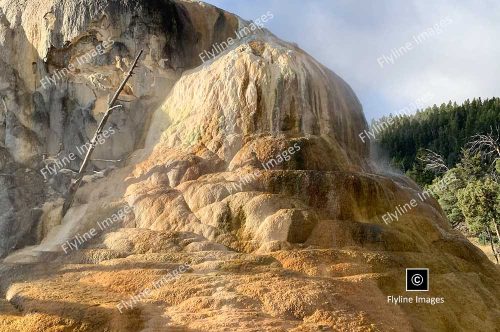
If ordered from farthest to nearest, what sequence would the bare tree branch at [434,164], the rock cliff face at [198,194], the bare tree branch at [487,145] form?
the bare tree branch at [434,164] → the bare tree branch at [487,145] → the rock cliff face at [198,194]

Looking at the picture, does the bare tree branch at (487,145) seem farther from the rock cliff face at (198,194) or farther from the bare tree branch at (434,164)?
the rock cliff face at (198,194)

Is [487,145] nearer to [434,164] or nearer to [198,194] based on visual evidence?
[434,164]

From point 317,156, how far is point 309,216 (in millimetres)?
2243

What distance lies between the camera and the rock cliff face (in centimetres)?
725

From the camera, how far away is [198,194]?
10.0 m

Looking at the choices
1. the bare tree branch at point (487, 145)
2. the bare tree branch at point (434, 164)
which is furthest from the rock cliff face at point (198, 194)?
the bare tree branch at point (434, 164)

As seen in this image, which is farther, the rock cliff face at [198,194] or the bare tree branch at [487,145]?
the bare tree branch at [487,145]

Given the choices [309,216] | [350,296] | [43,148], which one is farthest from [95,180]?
[350,296]

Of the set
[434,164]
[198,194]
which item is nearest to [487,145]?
[434,164]

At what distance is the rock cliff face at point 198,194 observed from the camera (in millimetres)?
7250

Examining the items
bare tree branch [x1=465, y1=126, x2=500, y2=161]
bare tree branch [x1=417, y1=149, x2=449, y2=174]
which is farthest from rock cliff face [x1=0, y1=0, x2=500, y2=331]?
bare tree branch [x1=417, y1=149, x2=449, y2=174]

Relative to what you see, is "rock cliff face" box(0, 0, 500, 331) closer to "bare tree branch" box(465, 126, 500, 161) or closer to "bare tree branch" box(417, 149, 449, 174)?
"bare tree branch" box(465, 126, 500, 161)

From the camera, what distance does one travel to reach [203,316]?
680cm

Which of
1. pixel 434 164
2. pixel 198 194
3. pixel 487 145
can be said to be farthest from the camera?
pixel 487 145
